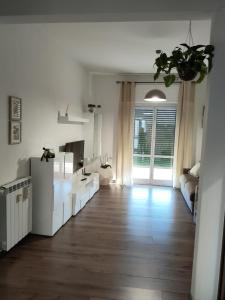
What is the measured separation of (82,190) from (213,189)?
3002mm

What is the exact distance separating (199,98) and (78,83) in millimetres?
2999

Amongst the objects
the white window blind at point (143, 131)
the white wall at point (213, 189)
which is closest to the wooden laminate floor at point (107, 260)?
the white wall at point (213, 189)

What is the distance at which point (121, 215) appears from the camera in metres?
4.45

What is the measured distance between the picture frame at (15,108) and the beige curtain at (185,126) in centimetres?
420

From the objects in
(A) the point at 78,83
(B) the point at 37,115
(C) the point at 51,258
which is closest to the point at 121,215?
(C) the point at 51,258

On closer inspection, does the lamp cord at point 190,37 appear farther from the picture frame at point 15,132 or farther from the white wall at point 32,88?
the picture frame at point 15,132

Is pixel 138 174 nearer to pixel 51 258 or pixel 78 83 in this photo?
pixel 78 83

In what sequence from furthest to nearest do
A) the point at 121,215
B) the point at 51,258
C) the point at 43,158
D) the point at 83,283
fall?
1. the point at 121,215
2. the point at 43,158
3. the point at 51,258
4. the point at 83,283

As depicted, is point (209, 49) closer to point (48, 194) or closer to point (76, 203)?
point (48, 194)

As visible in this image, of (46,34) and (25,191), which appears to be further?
(46,34)

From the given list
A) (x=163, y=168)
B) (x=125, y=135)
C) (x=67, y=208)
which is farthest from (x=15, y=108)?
(x=163, y=168)

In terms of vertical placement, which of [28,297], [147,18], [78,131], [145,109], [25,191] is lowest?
[28,297]

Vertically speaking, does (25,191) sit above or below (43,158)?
below

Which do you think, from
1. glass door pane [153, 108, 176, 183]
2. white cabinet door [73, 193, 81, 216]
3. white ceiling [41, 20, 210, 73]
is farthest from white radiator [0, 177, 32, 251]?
glass door pane [153, 108, 176, 183]
